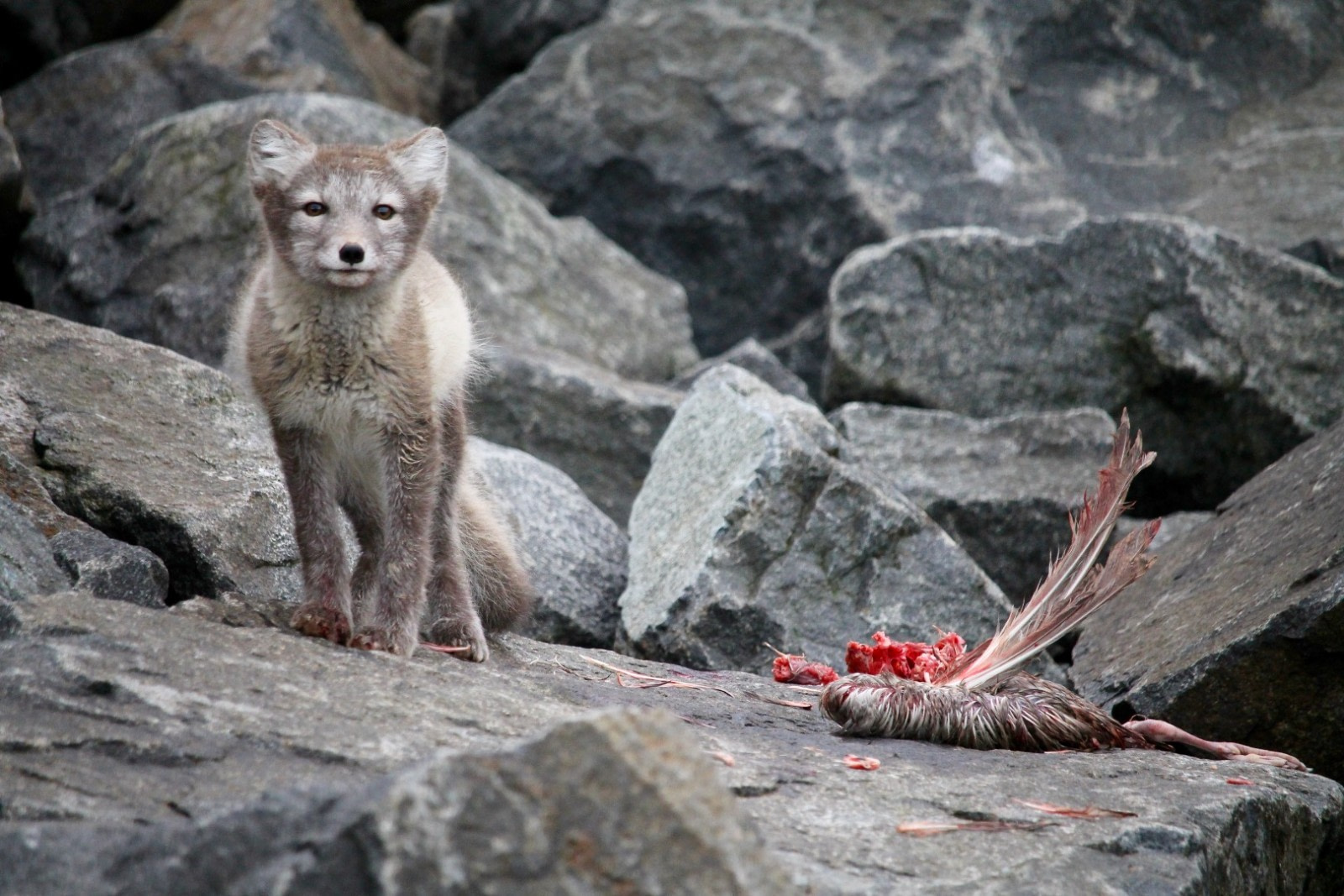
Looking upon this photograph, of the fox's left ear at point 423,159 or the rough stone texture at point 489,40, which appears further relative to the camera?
the rough stone texture at point 489,40

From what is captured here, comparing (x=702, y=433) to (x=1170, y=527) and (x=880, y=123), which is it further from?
(x=880, y=123)

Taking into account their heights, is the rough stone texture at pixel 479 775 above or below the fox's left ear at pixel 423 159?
below

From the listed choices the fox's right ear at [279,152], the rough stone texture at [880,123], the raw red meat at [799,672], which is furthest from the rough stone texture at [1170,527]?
the fox's right ear at [279,152]

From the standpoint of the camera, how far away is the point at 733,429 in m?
5.83

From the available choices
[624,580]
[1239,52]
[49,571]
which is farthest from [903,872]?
[1239,52]

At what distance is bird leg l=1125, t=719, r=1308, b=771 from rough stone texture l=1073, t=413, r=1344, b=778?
0.38m

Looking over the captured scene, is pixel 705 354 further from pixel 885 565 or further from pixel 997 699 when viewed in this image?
pixel 997 699

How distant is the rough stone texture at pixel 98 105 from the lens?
907 centimetres

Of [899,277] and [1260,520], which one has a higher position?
[899,277]

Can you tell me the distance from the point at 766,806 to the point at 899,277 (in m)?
4.90

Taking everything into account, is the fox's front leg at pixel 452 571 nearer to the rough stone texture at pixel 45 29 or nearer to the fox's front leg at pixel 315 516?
the fox's front leg at pixel 315 516

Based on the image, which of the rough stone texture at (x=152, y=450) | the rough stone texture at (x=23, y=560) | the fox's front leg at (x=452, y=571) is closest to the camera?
the rough stone texture at (x=23, y=560)

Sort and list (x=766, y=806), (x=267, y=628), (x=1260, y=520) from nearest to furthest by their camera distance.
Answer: (x=766, y=806) < (x=267, y=628) < (x=1260, y=520)

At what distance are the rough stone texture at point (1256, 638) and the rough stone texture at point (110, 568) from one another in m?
3.19
